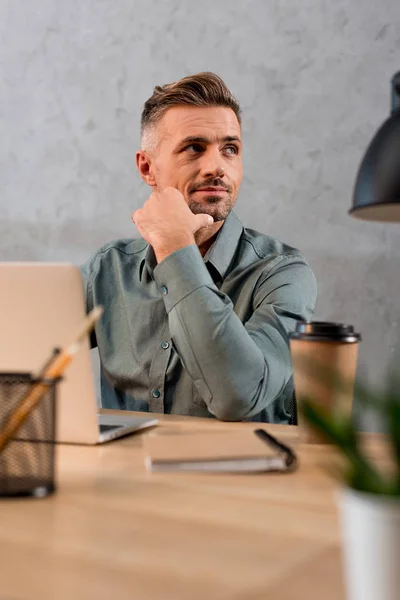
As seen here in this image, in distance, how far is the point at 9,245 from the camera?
3.18 metres

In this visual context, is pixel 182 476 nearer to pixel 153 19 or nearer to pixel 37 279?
pixel 37 279

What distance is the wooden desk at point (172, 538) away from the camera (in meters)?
0.58

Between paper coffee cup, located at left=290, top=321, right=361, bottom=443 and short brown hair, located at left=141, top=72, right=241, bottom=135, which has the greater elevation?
short brown hair, located at left=141, top=72, right=241, bottom=135

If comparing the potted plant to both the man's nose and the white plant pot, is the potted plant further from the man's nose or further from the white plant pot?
the man's nose

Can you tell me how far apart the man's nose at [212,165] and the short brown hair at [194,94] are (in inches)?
5.6

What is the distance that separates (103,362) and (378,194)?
992 millimetres

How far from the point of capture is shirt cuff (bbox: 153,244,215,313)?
4.97 ft

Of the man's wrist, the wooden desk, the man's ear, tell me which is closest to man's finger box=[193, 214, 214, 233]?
the man's wrist

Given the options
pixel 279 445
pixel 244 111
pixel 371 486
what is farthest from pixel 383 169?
pixel 244 111

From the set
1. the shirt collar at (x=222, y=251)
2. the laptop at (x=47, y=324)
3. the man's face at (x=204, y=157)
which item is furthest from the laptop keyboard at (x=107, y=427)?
the man's face at (x=204, y=157)

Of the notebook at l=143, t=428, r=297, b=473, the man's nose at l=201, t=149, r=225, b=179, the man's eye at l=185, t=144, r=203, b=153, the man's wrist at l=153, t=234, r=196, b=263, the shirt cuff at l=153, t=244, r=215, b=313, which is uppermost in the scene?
the man's eye at l=185, t=144, r=203, b=153

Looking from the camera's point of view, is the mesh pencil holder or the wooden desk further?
the mesh pencil holder

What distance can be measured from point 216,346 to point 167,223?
36 cm

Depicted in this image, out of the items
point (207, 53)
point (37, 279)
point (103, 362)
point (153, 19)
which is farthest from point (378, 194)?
point (153, 19)
